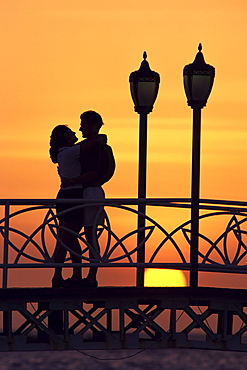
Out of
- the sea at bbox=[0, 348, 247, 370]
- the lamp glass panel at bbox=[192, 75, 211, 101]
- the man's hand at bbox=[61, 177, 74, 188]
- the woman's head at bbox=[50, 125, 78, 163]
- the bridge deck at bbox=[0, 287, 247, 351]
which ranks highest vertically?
the lamp glass panel at bbox=[192, 75, 211, 101]

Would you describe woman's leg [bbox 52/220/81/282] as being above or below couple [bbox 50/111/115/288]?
below

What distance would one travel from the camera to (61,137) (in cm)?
1455

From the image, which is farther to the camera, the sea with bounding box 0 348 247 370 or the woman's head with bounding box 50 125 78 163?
the sea with bounding box 0 348 247 370

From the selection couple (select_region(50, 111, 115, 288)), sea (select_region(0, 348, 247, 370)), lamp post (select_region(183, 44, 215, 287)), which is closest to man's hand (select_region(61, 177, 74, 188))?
couple (select_region(50, 111, 115, 288))

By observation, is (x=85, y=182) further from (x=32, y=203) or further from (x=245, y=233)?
(x=245, y=233)

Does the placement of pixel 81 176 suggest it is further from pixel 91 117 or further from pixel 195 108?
pixel 195 108

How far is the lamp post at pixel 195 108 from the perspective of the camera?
15.1m

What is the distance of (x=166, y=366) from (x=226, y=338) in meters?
91.9

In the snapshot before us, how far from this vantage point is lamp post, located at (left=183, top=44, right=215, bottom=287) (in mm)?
15055

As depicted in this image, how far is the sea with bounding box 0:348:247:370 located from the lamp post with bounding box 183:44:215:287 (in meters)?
75.3

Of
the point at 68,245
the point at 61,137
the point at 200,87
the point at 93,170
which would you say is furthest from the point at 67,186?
the point at 200,87

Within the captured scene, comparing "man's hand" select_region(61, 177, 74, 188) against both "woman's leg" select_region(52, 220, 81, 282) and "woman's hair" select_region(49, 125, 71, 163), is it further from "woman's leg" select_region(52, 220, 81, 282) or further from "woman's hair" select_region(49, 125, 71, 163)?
"woman's leg" select_region(52, 220, 81, 282)

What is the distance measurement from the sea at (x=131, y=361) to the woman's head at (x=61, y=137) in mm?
76114

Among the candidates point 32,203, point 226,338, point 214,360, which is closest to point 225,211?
point 226,338
